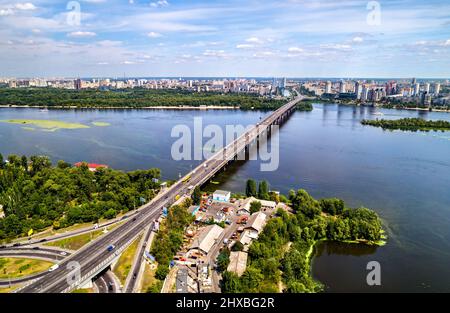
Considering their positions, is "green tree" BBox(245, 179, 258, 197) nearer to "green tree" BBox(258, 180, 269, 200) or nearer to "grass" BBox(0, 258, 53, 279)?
"green tree" BBox(258, 180, 269, 200)

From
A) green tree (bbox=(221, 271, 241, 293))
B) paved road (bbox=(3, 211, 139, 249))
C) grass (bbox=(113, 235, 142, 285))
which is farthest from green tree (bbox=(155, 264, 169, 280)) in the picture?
paved road (bbox=(3, 211, 139, 249))

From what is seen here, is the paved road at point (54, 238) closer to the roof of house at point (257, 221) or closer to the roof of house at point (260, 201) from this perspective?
the roof of house at point (257, 221)

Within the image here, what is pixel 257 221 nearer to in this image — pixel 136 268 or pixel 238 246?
pixel 238 246

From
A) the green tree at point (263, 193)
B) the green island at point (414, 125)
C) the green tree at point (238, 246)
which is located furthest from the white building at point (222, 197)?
the green island at point (414, 125)

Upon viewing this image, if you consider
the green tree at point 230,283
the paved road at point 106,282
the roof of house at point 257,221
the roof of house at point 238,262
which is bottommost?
the paved road at point 106,282

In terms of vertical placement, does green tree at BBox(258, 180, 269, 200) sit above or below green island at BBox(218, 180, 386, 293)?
above

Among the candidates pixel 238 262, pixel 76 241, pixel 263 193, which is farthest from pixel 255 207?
pixel 76 241
